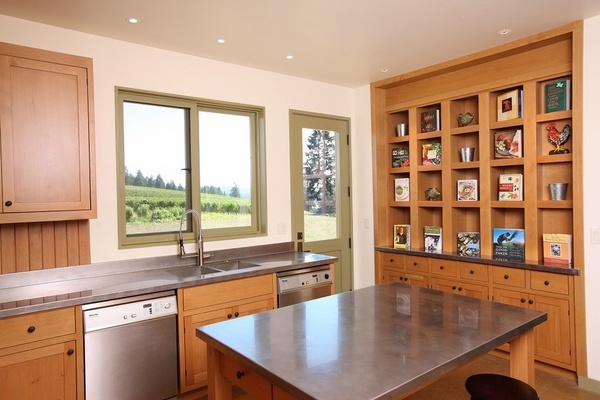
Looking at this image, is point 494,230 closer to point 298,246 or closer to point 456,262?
point 456,262

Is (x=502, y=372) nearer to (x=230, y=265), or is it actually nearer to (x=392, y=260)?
(x=392, y=260)

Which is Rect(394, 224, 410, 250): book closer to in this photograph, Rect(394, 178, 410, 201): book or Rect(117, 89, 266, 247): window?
Rect(394, 178, 410, 201): book

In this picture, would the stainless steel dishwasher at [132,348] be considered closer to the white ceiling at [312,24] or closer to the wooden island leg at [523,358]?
the white ceiling at [312,24]

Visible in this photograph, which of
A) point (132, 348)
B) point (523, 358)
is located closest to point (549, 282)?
point (523, 358)

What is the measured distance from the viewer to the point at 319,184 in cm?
434

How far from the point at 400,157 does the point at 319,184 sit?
3.15 feet

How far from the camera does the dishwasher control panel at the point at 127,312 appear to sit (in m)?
2.31

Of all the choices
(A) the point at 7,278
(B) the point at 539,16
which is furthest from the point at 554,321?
(A) the point at 7,278

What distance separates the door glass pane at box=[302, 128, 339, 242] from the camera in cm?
423

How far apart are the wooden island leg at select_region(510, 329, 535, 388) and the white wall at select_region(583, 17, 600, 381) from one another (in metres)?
1.39

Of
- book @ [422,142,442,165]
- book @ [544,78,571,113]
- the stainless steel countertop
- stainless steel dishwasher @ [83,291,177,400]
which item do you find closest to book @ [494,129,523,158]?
book @ [544,78,571,113]

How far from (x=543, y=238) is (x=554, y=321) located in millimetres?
648

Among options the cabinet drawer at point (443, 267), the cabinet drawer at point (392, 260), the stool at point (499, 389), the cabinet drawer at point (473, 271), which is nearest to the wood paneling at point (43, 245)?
the stool at point (499, 389)

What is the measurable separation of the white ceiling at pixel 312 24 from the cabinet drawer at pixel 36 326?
1858 mm
